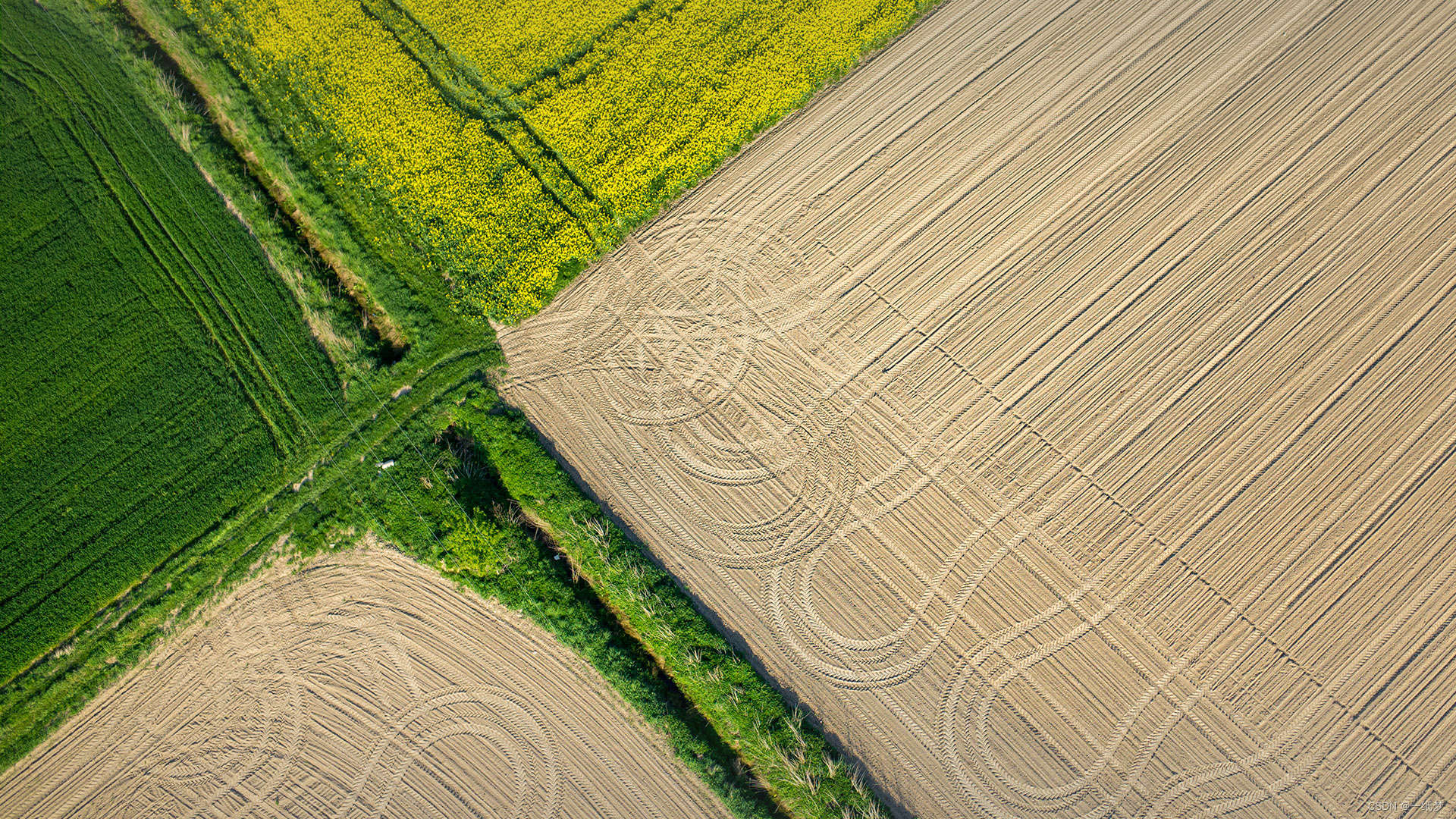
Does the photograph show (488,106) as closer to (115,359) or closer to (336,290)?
(336,290)

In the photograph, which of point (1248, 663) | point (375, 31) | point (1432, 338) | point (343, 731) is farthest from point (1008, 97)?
point (343, 731)

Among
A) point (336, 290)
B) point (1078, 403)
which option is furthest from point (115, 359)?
point (1078, 403)

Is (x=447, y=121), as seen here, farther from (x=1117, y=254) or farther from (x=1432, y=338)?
(x=1432, y=338)

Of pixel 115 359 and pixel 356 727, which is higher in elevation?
pixel 115 359

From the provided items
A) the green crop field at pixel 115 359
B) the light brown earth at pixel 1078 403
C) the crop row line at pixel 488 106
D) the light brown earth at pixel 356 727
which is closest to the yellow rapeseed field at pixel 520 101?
the crop row line at pixel 488 106

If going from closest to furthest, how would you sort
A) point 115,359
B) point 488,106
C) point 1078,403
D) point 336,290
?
point 1078,403 → point 115,359 → point 336,290 → point 488,106

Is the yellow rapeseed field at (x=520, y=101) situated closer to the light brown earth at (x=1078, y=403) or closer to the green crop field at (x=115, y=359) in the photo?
the light brown earth at (x=1078, y=403)

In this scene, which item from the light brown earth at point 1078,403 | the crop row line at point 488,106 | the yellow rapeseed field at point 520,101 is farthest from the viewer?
the crop row line at point 488,106

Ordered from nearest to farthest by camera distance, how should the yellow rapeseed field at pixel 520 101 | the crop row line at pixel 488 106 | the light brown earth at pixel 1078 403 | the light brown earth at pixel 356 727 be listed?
the light brown earth at pixel 1078 403, the light brown earth at pixel 356 727, the yellow rapeseed field at pixel 520 101, the crop row line at pixel 488 106
